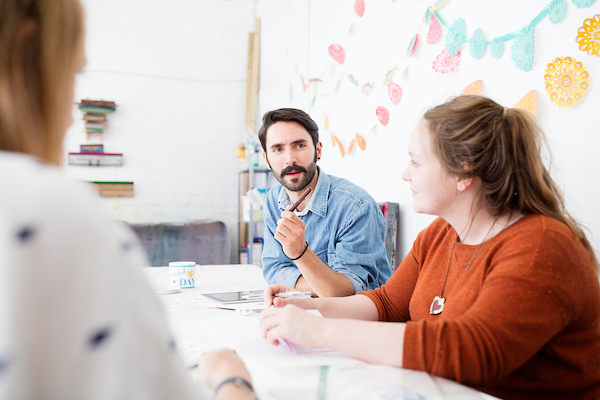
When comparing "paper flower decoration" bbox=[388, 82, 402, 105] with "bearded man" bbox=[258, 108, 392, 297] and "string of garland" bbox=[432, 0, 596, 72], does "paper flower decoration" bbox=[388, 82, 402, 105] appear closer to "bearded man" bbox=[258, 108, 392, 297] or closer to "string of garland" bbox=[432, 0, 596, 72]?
"string of garland" bbox=[432, 0, 596, 72]

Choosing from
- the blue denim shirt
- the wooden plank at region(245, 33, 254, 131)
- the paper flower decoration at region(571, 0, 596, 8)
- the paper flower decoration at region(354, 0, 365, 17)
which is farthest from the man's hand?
the wooden plank at region(245, 33, 254, 131)

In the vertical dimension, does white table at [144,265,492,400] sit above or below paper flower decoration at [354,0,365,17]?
below

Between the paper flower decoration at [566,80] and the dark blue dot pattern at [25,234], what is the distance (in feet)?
4.61

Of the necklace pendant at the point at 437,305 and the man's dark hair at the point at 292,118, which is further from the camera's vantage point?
the man's dark hair at the point at 292,118

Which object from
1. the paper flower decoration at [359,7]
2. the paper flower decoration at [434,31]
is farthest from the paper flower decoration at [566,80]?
the paper flower decoration at [359,7]

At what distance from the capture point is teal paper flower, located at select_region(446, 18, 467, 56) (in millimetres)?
1733

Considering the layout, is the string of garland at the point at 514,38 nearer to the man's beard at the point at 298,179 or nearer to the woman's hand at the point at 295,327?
the man's beard at the point at 298,179

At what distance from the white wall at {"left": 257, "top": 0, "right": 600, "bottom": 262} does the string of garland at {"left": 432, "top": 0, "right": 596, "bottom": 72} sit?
2 cm

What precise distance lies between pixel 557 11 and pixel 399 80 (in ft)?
2.95

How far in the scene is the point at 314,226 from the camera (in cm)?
174

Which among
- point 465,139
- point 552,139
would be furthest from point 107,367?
point 552,139

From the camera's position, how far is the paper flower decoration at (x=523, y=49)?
1.42m

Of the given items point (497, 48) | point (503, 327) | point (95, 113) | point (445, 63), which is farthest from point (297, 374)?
point (95, 113)

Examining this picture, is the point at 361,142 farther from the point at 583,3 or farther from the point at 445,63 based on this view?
the point at 583,3
